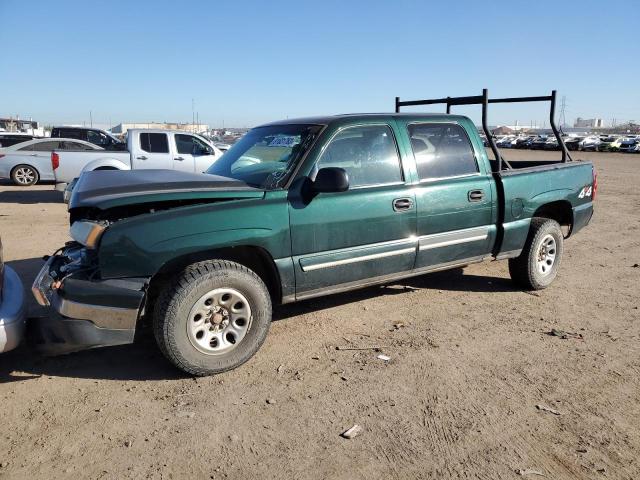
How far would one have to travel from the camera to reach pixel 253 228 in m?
3.60

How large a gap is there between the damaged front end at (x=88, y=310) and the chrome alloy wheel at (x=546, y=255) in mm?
4161

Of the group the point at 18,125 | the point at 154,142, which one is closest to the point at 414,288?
the point at 154,142

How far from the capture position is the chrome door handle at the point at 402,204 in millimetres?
4270

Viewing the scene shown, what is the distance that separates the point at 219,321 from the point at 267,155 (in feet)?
5.10

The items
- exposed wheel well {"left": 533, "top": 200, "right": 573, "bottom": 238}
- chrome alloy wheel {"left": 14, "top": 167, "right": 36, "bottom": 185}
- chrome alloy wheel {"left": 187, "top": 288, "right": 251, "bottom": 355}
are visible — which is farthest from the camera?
chrome alloy wheel {"left": 14, "top": 167, "right": 36, "bottom": 185}

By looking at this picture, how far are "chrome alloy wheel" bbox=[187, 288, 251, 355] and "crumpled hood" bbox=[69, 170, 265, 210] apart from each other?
27.4 inches

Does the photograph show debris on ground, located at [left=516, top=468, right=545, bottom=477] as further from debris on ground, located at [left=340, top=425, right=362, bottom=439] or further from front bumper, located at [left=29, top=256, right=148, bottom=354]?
front bumper, located at [left=29, top=256, right=148, bottom=354]

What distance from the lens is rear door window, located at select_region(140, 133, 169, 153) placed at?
1224 centimetres

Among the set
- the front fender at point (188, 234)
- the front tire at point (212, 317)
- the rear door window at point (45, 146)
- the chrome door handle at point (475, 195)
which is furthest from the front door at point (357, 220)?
the rear door window at point (45, 146)

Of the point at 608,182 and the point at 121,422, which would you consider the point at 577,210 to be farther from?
the point at 608,182

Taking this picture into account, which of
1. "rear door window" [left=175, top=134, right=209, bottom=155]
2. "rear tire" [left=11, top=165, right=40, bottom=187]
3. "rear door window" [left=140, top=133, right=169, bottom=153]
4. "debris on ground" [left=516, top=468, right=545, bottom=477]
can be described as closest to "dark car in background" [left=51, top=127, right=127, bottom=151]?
"rear tire" [left=11, top=165, right=40, bottom=187]

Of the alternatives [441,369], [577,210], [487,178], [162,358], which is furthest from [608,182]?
[162,358]

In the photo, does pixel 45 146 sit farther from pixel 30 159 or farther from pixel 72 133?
pixel 72 133

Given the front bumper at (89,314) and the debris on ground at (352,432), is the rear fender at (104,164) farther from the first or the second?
the debris on ground at (352,432)
